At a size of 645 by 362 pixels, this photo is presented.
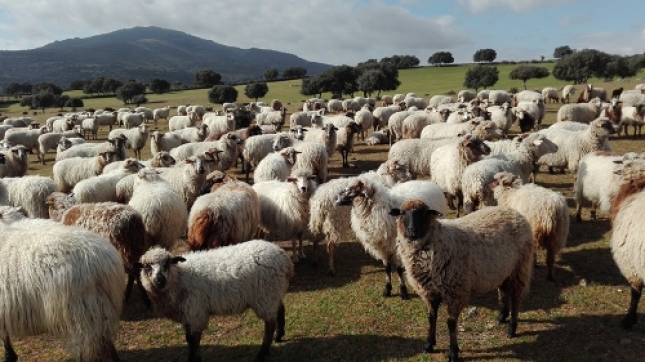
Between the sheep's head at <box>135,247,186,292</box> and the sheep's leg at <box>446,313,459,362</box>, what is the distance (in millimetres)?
3906

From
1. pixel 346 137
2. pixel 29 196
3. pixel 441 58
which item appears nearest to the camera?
pixel 29 196

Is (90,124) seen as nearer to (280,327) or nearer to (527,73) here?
(280,327)

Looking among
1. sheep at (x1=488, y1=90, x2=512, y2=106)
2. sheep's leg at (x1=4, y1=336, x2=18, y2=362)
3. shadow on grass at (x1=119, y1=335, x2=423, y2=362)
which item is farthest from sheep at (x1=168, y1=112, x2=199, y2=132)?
shadow on grass at (x1=119, y1=335, x2=423, y2=362)

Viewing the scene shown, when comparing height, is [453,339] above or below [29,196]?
below

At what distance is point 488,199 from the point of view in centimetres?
Result: 1055

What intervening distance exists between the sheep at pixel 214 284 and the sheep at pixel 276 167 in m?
6.53

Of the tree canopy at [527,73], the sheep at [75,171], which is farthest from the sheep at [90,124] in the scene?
the tree canopy at [527,73]

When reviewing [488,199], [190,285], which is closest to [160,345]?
[190,285]

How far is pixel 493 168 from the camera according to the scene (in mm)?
10867

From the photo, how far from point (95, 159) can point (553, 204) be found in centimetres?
1473

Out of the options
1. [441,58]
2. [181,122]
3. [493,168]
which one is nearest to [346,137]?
[493,168]

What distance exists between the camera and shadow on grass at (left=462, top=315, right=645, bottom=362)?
19.7ft

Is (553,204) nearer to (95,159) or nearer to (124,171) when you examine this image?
(124,171)

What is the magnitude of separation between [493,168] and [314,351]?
6.91 meters
